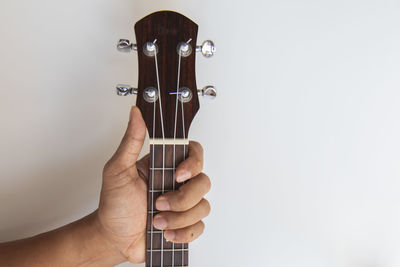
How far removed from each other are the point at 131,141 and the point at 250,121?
423mm

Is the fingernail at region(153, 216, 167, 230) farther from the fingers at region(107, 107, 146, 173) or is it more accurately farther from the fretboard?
the fingers at region(107, 107, 146, 173)

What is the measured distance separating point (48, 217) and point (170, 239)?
45 centimetres

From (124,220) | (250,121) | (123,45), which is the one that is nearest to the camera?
(123,45)

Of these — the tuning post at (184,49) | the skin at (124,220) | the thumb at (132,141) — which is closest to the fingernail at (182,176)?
the skin at (124,220)

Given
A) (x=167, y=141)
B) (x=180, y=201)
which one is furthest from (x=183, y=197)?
(x=167, y=141)

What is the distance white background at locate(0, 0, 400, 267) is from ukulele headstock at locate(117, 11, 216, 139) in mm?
270

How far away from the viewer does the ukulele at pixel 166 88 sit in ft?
2.81

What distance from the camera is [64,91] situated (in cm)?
110

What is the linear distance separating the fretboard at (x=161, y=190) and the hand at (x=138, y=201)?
22 mm

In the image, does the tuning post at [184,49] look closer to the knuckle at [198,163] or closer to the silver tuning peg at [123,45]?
the silver tuning peg at [123,45]

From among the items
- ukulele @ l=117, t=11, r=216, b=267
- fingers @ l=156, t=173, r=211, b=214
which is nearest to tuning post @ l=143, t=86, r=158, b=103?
ukulele @ l=117, t=11, r=216, b=267

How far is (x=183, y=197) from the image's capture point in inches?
34.7

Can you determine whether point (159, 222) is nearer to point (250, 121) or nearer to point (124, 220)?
point (124, 220)

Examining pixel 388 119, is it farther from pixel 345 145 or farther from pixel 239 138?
pixel 239 138
